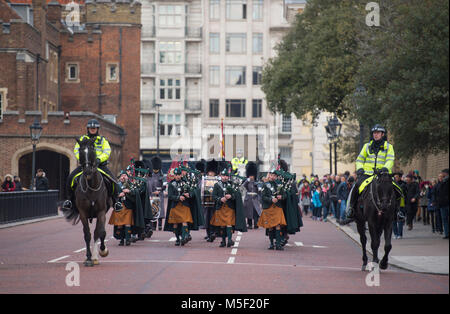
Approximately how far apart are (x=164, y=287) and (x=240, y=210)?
932 cm

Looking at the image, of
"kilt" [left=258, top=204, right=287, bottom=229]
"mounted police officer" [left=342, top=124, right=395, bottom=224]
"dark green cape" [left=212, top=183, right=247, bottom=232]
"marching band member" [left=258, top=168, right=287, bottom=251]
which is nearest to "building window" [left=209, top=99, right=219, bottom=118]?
"dark green cape" [left=212, top=183, right=247, bottom=232]

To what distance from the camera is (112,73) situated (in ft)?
218

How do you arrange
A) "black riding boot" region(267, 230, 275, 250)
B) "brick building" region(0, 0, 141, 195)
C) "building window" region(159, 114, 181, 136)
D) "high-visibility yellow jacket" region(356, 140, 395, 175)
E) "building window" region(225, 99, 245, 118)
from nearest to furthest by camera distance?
"high-visibility yellow jacket" region(356, 140, 395, 175) < "black riding boot" region(267, 230, 275, 250) < "brick building" region(0, 0, 141, 195) < "building window" region(159, 114, 181, 136) < "building window" region(225, 99, 245, 118)

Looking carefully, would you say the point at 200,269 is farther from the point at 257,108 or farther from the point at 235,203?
the point at 257,108

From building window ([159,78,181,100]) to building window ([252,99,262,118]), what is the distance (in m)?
7.21

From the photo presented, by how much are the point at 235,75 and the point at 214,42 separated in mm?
3686

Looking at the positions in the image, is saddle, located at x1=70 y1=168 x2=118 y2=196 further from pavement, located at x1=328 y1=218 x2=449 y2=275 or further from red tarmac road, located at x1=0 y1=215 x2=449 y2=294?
pavement, located at x1=328 y1=218 x2=449 y2=275

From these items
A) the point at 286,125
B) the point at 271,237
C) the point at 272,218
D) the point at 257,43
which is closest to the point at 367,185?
the point at 272,218

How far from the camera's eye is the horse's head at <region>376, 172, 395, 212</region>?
14.7 metres

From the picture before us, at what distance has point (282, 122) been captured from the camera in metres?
81.5

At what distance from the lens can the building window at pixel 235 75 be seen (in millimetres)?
81438

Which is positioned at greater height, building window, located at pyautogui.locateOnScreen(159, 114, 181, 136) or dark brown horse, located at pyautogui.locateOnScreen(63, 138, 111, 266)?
building window, located at pyautogui.locateOnScreen(159, 114, 181, 136)

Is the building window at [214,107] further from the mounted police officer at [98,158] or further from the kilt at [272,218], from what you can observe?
the mounted police officer at [98,158]
